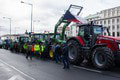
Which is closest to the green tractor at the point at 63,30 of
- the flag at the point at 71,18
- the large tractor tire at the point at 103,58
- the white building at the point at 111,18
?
the flag at the point at 71,18

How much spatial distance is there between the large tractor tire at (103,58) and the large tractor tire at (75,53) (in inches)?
59.0

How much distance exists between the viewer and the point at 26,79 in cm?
773

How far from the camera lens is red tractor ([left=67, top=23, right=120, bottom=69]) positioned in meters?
9.27

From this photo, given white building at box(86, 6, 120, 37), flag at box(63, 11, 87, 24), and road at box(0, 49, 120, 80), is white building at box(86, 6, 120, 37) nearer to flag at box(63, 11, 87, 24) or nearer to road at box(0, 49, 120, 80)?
flag at box(63, 11, 87, 24)

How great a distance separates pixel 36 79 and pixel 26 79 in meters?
0.45

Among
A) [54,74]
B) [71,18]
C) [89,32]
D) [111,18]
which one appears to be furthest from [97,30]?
[111,18]

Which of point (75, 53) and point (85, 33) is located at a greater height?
point (85, 33)

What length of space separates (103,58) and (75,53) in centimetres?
262

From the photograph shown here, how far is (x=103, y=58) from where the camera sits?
32.1 ft

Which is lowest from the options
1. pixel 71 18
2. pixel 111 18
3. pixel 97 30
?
pixel 97 30

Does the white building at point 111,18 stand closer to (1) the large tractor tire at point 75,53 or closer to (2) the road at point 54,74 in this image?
(1) the large tractor tire at point 75,53

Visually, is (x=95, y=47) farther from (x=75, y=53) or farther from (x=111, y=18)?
(x=111, y=18)

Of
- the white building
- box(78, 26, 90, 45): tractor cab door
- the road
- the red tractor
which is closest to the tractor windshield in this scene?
the red tractor

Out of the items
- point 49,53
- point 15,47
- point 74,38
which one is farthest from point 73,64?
point 15,47
